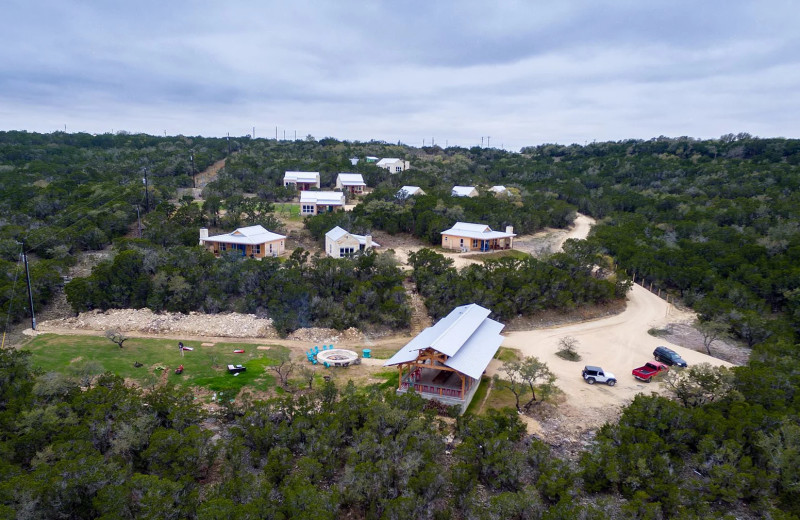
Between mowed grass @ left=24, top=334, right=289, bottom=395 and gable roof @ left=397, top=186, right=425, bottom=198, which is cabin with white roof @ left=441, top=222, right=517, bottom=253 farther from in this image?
mowed grass @ left=24, top=334, right=289, bottom=395

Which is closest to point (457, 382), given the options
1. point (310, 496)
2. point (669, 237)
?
point (310, 496)

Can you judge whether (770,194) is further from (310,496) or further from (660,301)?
(310,496)

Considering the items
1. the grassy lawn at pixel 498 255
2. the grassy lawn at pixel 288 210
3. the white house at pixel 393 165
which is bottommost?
the grassy lawn at pixel 498 255

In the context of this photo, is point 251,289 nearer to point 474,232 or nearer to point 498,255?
point 474,232

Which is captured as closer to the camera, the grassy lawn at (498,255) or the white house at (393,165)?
the grassy lawn at (498,255)

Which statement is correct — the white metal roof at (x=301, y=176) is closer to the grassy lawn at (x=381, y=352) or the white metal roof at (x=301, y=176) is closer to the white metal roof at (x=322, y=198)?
the white metal roof at (x=322, y=198)

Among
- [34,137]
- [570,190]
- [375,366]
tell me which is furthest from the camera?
[34,137]

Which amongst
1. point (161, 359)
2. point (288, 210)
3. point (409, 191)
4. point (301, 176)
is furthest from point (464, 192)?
point (161, 359)

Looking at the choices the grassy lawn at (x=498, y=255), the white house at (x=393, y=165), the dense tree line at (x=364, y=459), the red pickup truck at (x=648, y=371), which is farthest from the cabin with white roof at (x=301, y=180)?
the red pickup truck at (x=648, y=371)
